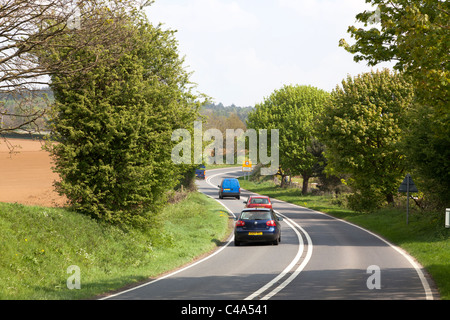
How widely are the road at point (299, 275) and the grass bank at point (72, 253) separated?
1056 millimetres

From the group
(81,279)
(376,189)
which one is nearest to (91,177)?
(81,279)

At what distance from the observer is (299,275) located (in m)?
15.0

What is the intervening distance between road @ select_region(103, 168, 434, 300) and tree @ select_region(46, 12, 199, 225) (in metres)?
3.93

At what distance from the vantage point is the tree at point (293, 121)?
59.6 m

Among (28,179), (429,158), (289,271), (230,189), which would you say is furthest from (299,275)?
(230,189)

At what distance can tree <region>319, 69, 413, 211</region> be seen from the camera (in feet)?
120

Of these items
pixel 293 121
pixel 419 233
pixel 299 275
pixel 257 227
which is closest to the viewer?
pixel 299 275

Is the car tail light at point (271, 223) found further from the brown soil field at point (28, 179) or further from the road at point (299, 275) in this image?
the brown soil field at point (28, 179)

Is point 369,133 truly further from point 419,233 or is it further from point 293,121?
point 293,121

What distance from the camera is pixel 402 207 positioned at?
35.7 meters

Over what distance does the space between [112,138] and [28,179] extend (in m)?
11.5

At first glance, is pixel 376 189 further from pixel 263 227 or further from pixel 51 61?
pixel 51 61

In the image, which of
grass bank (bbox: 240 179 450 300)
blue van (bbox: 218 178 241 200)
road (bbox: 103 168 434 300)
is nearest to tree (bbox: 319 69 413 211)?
grass bank (bbox: 240 179 450 300)

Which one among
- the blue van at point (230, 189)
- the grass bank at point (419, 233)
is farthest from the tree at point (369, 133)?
the blue van at point (230, 189)
